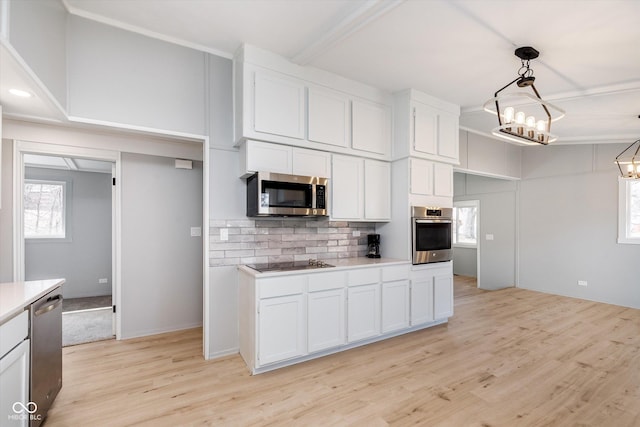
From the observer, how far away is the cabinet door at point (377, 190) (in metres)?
3.77

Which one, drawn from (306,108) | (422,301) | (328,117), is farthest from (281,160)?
(422,301)

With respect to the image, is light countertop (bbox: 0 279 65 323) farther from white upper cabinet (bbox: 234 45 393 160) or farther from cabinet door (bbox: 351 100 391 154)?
cabinet door (bbox: 351 100 391 154)

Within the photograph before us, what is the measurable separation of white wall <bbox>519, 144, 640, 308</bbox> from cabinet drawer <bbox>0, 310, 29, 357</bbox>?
23.9 ft

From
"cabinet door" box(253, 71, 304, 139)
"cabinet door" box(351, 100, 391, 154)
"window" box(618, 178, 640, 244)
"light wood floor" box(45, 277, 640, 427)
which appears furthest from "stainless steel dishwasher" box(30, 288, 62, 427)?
"window" box(618, 178, 640, 244)

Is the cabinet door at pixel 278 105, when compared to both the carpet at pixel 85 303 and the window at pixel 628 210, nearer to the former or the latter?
the carpet at pixel 85 303

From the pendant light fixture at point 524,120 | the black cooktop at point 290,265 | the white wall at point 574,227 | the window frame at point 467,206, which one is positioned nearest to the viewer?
the pendant light fixture at point 524,120

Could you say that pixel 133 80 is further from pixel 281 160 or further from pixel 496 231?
pixel 496 231

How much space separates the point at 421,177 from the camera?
3908mm

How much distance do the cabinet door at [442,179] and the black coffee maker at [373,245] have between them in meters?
1.00

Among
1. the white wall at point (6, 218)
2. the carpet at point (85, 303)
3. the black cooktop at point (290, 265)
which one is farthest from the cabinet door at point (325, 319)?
the carpet at point (85, 303)

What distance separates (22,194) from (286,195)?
102 inches

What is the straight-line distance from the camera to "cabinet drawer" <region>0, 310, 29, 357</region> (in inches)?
59.7

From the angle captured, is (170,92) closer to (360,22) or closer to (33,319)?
(360,22)

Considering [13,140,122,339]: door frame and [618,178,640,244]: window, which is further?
[618,178,640,244]: window
